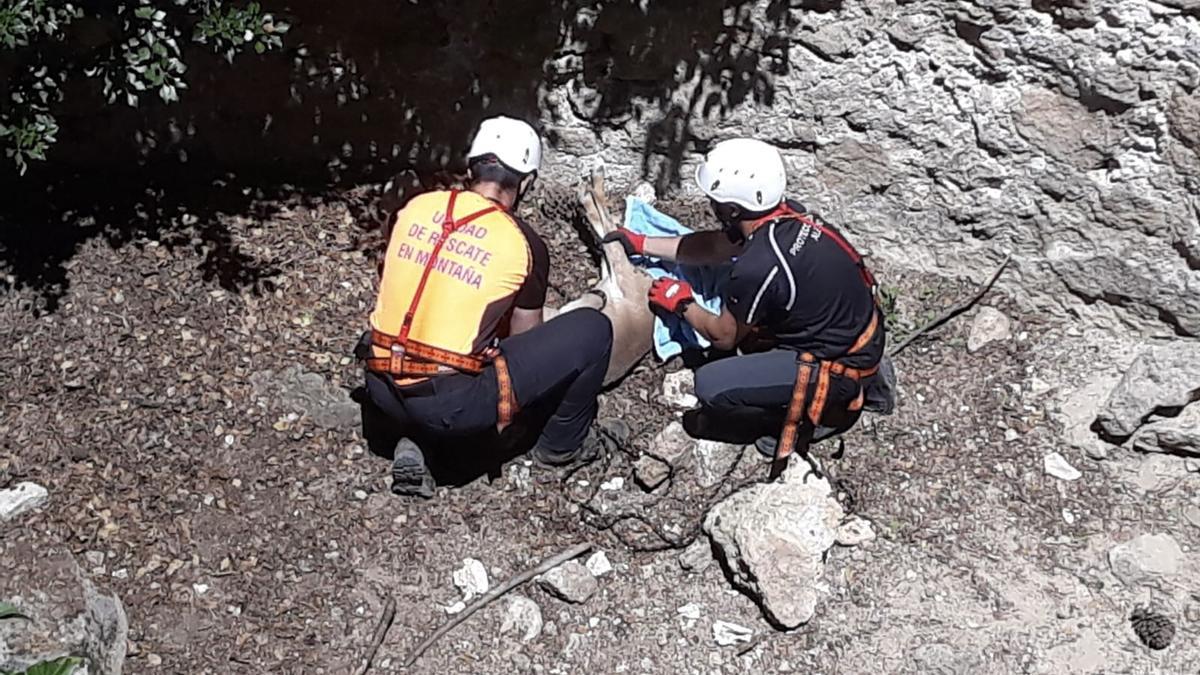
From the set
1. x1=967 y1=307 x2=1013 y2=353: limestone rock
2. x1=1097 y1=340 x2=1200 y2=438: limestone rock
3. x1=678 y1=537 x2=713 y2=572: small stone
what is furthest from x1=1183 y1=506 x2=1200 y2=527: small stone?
x1=678 y1=537 x2=713 y2=572: small stone

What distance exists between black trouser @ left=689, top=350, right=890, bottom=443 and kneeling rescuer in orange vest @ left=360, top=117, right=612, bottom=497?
43 centimetres

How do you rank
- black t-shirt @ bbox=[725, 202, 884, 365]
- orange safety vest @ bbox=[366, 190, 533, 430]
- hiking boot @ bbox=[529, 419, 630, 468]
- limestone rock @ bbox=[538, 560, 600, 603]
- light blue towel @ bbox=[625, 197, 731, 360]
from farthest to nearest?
light blue towel @ bbox=[625, 197, 731, 360], hiking boot @ bbox=[529, 419, 630, 468], limestone rock @ bbox=[538, 560, 600, 603], black t-shirt @ bbox=[725, 202, 884, 365], orange safety vest @ bbox=[366, 190, 533, 430]

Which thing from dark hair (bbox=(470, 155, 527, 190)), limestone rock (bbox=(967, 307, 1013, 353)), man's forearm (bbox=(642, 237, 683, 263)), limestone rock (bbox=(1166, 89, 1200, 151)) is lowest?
limestone rock (bbox=(967, 307, 1013, 353))

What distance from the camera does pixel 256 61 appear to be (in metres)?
5.00

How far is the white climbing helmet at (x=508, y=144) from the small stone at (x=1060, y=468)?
2.24m

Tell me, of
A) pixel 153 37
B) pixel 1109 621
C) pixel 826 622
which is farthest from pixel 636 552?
pixel 153 37

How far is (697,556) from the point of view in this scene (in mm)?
4445

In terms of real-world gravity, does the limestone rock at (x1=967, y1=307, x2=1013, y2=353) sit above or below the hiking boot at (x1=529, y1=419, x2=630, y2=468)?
above

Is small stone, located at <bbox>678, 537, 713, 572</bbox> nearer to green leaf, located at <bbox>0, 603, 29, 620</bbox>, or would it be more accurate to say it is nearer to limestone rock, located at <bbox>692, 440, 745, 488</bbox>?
limestone rock, located at <bbox>692, 440, 745, 488</bbox>

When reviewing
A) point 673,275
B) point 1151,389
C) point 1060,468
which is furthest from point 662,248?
point 1151,389

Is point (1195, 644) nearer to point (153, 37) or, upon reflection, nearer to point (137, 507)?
point (137, 507)

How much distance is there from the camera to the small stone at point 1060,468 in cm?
462

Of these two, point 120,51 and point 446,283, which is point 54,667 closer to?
point 446,283

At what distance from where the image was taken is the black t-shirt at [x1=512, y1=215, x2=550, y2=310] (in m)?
4.20
